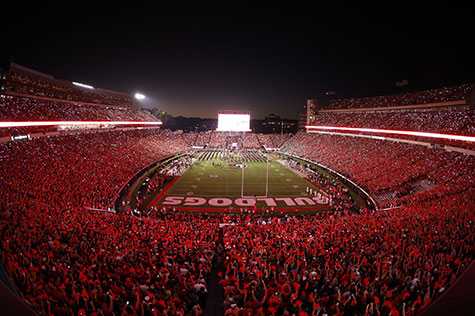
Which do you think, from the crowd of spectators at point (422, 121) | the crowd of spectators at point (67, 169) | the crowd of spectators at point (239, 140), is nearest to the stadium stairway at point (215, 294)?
the crowd of spectators at point (67, 169)

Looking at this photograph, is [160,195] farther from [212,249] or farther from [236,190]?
[212,249]

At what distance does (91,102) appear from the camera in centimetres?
4341

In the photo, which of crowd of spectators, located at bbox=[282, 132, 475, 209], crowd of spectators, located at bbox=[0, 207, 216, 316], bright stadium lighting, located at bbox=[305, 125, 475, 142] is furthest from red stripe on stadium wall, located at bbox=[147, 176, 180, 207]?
bright stadium lighting, located at bbox=[305, 125, 475, 142]

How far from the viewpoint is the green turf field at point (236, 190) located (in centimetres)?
2238

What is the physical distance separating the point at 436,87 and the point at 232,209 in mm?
41795

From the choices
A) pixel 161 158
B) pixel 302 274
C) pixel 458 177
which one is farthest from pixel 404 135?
pixel 161 158

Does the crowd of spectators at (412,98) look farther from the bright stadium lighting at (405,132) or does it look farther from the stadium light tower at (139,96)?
the stadium light tower at (139,96)

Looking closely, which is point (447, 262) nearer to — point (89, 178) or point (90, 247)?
point (90, 247)

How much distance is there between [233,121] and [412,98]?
3858 cm

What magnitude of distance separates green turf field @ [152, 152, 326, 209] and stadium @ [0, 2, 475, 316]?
10.8 inches

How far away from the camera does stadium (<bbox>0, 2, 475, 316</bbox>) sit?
19.0ft

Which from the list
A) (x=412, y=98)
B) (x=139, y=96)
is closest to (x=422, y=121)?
(x=412, y=98)

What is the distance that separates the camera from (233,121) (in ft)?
196

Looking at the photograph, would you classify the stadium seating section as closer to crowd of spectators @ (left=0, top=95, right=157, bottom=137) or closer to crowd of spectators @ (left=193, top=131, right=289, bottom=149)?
crowd of spectators @ (left=0, top=95, right=157, bottom=137)
